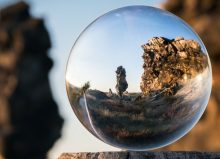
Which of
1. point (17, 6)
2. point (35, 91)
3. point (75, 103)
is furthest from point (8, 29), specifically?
point (75, 103)

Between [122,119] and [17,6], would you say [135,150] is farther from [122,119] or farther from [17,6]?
[17,6]

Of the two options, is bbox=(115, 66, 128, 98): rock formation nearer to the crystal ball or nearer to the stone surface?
the crystal ball

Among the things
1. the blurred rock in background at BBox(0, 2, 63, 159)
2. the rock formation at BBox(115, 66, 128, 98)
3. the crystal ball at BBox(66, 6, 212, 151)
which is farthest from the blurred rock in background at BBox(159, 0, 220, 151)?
the rock formation at BBox(115, 66, 128, 98)

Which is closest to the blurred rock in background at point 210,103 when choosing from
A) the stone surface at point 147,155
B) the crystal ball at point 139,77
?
the crystal ball at point 139,77

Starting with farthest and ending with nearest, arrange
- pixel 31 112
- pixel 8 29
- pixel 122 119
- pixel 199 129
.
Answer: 1. pixel 31 112
2. pixel 8 29
3. pixel 199 129
4. pixel 122 119

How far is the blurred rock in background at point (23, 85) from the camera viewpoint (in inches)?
1379

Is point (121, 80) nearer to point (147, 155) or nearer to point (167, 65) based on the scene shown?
point (167, 65)

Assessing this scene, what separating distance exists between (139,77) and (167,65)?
0.73 feet

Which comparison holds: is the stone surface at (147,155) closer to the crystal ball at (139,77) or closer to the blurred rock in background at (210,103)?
the crystal ball at (139,77)

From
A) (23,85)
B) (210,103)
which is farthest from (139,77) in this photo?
(23,85)

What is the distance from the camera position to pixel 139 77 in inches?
134

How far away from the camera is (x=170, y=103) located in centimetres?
345

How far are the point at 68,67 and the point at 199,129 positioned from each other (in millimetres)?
19908

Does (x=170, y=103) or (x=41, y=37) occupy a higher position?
(x=41, y=37)
